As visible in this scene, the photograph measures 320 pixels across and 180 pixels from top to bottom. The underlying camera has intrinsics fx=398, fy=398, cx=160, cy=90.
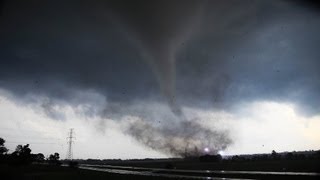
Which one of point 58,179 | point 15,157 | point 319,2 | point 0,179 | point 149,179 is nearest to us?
point 319,2

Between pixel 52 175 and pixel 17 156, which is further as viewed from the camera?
pixel 17 156

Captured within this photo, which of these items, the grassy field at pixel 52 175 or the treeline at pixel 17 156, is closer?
the grassy field at pixel 52 175

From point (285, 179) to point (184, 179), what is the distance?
11.2m

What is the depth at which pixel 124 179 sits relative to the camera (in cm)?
5159

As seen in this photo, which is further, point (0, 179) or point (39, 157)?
point (39, 157)

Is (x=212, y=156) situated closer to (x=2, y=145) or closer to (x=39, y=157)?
(x=2, y=145)

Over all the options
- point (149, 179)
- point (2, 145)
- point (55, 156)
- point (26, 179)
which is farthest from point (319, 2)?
point (55, 156)

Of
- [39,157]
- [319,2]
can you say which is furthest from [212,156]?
[319,2]

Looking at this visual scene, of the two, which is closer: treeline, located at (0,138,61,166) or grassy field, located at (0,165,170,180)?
grassy field, located at (0,165,170,180)

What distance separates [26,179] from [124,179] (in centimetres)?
1241

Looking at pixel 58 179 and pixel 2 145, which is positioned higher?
pixel 2 145

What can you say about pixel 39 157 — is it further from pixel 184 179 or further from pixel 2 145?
pixel 184 179

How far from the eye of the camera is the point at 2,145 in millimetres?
131125

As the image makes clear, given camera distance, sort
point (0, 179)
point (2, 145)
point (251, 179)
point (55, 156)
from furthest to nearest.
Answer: point (55, 156), point (2, 145), point (0, 179), point (251, 179)
